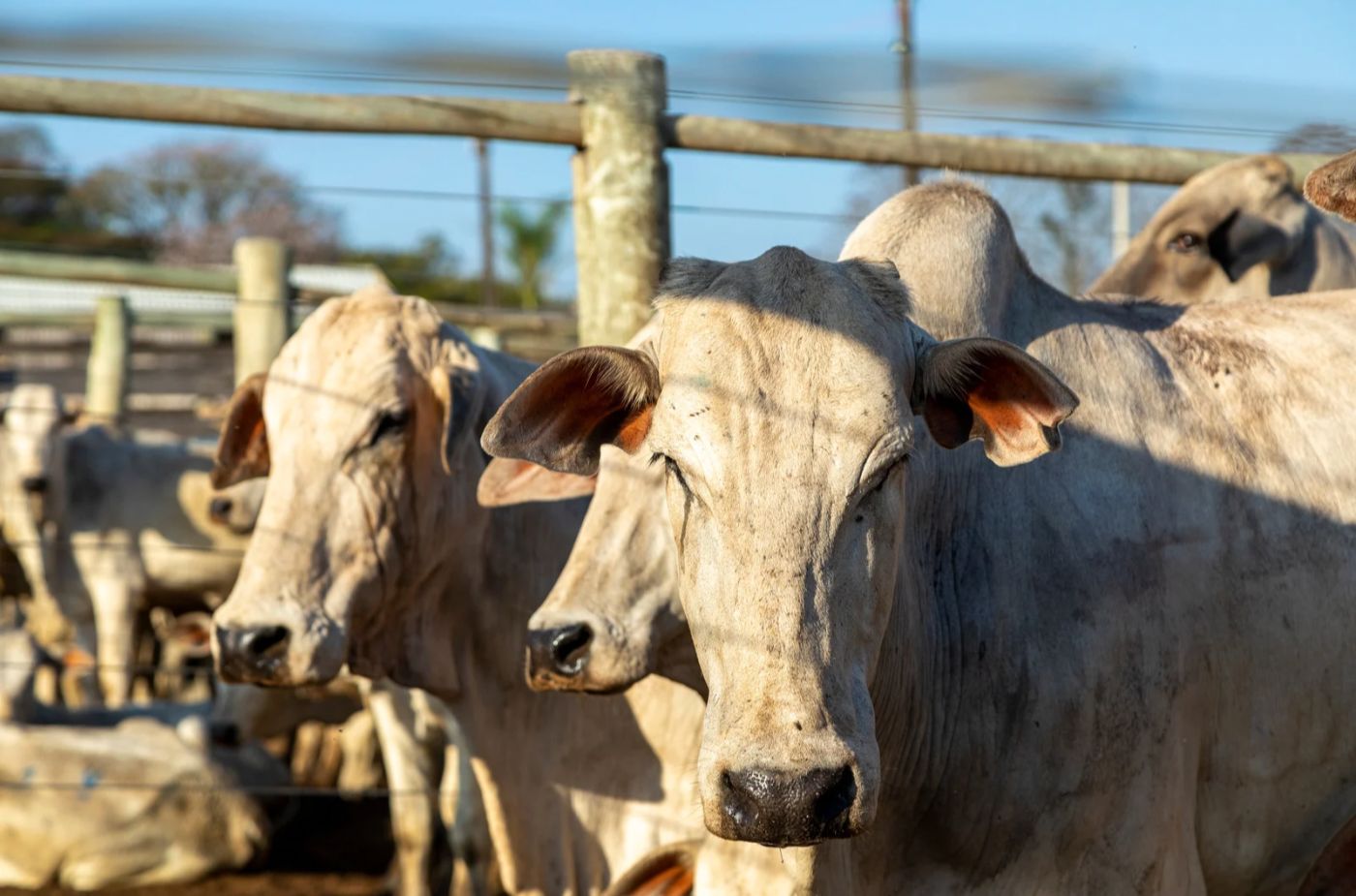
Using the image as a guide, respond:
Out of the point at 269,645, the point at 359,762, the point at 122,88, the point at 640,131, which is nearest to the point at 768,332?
the point at 269,645

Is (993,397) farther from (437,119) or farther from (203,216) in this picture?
(203,216)

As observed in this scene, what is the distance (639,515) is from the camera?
140 inches

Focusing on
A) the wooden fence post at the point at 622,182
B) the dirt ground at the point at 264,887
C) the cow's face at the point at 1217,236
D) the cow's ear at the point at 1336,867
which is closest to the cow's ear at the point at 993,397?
the cow's ear at the point at 1336,867

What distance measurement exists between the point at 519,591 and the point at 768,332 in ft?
6.21

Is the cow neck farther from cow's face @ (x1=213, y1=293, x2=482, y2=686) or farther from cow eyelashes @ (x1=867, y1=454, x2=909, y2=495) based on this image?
cow's face @ (x1=213, y1=293, x2=482, y2=686)

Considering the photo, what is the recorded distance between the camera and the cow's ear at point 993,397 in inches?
107

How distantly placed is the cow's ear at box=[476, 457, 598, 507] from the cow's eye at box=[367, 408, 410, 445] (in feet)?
0.94

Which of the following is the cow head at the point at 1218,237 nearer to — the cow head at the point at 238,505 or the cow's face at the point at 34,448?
the cow head at the point at 238,505

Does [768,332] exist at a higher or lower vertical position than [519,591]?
higher

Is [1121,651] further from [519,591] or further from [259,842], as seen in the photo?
[259,842]

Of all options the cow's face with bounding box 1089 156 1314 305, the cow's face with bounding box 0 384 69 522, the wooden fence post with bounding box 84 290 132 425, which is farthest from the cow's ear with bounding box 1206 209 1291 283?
the wooden fence post with bounding box 84 290 132 425

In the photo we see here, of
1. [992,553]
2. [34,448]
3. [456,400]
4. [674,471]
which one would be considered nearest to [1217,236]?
[456,400]

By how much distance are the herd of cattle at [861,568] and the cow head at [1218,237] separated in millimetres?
1881

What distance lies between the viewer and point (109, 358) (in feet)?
31.8
